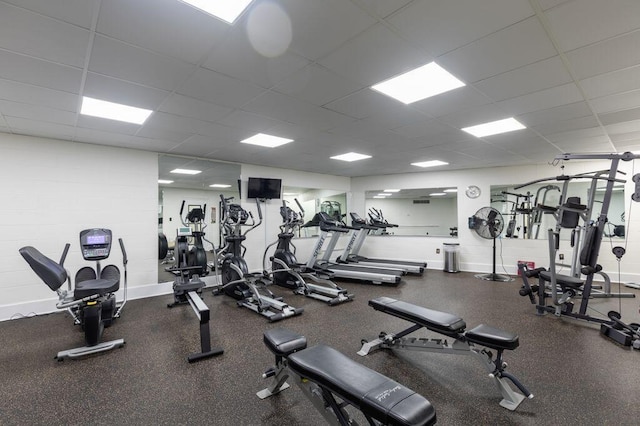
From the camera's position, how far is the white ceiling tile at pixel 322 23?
1.68m

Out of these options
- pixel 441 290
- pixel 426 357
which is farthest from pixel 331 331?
pixel 441 290

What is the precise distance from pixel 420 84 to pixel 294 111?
1.40 meters

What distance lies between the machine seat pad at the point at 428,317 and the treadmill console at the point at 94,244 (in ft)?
10.9

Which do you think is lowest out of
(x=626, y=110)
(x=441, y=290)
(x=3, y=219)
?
(x=441, y=290)

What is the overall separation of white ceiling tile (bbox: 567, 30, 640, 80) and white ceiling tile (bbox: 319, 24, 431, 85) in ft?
3.71

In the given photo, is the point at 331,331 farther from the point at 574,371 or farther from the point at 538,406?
the point at 574,371

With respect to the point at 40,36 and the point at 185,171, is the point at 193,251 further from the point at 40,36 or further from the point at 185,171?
the point at 40,36

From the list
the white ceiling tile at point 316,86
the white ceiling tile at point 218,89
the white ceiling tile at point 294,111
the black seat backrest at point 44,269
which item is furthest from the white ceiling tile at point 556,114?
the black seat backrest at point 44,269

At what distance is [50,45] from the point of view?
202 centimetres

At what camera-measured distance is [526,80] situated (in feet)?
8.53

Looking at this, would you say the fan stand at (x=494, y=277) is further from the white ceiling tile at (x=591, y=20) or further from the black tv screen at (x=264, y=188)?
the white ceiling tile at (x=591, y=20)

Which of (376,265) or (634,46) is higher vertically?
→ (634,46)

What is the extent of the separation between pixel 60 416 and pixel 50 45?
258 cm

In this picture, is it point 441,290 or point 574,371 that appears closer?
point 574,371
